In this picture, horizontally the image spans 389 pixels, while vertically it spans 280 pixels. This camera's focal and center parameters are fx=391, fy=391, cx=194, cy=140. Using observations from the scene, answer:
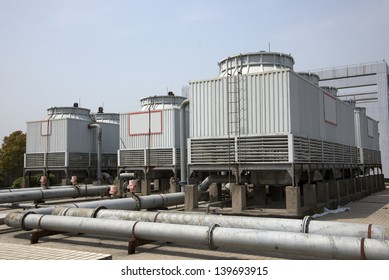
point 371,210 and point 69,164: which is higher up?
point 69,164

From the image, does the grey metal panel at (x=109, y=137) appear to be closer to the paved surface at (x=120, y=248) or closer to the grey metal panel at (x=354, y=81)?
the paved surface at (x=120, y=248)

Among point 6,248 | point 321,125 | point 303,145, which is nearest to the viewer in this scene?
point 6,248

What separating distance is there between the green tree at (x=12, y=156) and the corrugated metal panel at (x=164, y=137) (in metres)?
20.0

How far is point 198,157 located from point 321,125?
283 inches

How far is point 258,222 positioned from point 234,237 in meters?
1.53

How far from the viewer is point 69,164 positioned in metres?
34.8

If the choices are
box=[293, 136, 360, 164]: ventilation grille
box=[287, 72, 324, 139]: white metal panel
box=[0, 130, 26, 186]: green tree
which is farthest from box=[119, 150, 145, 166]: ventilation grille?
box=[0, 130, 26, 186]: green tree

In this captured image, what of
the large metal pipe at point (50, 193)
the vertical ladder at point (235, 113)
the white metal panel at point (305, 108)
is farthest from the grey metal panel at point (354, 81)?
the vertical ladder at point (235, 113)

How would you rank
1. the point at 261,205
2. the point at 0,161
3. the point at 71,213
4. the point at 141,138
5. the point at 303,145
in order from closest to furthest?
the point at 71,213, the point at 303,145, the point at 261,205, the point at 141,138, the point at 0,161

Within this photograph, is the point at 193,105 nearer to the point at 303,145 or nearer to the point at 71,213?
the point at 303,145

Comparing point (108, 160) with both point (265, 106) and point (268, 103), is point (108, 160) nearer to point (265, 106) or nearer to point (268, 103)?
point (265, 106)

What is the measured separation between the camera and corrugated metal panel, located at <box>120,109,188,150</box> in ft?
95.5

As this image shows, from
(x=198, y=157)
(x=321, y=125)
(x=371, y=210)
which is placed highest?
(x=321, y=125)

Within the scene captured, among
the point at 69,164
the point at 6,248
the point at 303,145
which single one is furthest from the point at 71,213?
the point at 69,164
